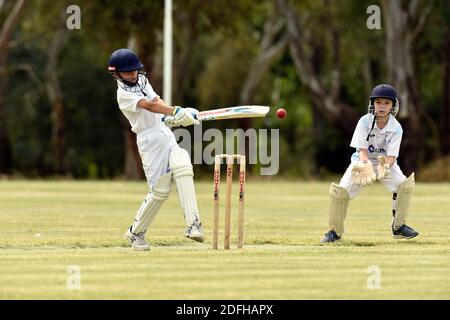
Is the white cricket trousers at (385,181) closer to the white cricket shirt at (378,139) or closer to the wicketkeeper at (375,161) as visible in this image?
the wicketkeeper at (375,161)

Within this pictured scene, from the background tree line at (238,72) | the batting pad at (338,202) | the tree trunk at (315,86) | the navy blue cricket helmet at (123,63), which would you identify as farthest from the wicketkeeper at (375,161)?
the tree trunk at (315,86)

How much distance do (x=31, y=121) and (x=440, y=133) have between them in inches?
811

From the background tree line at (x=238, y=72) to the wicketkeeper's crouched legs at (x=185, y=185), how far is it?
2588 cm

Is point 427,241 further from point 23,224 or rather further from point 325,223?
point 23,224

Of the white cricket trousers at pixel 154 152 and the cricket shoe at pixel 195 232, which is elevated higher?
the white cricket trousers at pixel 154 152

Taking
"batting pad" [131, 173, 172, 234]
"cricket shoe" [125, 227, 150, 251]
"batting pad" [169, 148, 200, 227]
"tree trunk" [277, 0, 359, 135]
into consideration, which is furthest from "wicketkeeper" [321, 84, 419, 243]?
"tree trunk" [277, 0, 359, 135]

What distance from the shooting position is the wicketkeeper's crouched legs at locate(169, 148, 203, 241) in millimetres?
12773

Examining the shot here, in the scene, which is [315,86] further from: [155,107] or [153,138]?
[155,107]

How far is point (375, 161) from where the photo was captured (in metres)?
14.1

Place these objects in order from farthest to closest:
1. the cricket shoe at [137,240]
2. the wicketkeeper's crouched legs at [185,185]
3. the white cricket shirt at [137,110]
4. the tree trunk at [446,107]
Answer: the tree trunk at [446,107] → the cricket shoe at [137,240] → the white cricket shirt at [137,110] → the wicketkeeper's crouched legs at [185,185]

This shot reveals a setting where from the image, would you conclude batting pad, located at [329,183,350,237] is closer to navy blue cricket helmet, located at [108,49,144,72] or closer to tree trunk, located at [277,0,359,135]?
navy blue cricket helmet, located at [108,49,144,72]

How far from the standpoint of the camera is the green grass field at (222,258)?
32.6 ft

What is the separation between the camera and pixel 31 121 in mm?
60281

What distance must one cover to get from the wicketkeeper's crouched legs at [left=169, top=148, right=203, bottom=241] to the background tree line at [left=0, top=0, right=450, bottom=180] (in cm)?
2588
